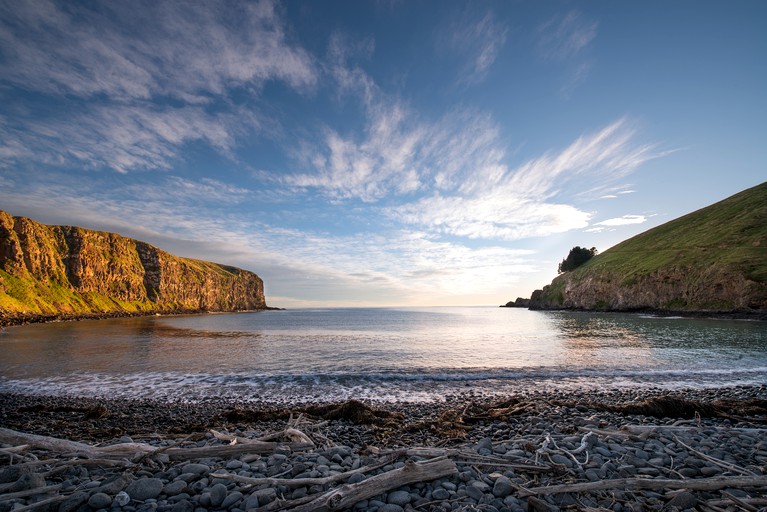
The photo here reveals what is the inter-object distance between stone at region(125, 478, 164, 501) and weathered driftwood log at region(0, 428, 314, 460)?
4.74ft

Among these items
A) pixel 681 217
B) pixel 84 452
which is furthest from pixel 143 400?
pixel 681 217

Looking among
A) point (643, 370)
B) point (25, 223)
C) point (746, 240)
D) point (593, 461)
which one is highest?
point (25, 223)

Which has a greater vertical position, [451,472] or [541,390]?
[451,472]

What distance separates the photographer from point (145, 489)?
5203mm

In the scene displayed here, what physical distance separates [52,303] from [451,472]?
438ft

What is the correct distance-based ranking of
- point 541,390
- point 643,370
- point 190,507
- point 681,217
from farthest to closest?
point 681,217 → point 643,370 → point 541,390 → point 190,507

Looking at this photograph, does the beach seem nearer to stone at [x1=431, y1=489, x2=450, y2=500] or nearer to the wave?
stone at [x1=431, y1=489, x2=450, y2=500]

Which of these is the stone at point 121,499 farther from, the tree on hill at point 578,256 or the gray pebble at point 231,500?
the tree on hill at point 578,256

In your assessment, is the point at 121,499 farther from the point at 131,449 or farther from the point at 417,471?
the point at 417,471

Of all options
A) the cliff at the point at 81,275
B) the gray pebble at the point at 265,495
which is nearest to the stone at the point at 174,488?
the gray pebble at the point at 265,495

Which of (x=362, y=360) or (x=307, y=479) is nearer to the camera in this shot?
(x=307, y=479)

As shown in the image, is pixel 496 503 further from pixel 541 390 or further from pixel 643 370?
pixel 643 370

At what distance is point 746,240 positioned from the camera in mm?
77750

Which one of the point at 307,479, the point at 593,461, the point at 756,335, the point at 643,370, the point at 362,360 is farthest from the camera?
the point at 756,335
